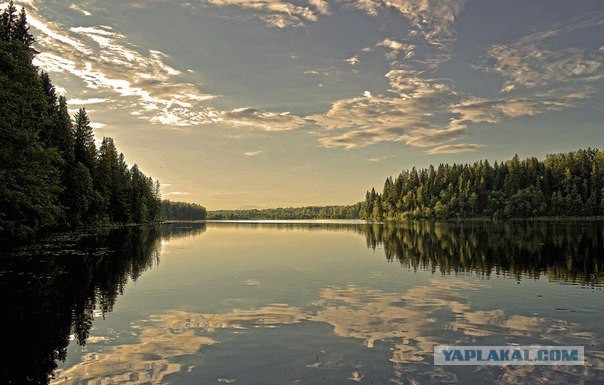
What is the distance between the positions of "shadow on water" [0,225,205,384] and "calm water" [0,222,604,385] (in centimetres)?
8

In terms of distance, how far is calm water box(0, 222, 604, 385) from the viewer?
1298 cm

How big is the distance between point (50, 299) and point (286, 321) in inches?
494

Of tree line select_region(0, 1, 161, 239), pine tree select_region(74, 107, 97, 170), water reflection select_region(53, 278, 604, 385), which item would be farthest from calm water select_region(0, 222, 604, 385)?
pine tree select_region(74, 107, 97, 170)

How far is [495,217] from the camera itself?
195125mm

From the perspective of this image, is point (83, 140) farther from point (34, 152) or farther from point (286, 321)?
point (286, 321)

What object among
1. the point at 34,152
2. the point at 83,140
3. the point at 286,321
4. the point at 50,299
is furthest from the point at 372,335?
the point at 83,140

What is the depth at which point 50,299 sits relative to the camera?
22031mm

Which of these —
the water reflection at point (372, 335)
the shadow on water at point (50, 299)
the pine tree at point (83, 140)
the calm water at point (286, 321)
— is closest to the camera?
the water reflection at point (372, 335)

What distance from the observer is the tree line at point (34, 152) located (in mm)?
35438

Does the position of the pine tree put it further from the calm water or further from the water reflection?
the water reflection

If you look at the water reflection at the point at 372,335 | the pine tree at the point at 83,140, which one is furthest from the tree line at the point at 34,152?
the water reflection at the point at 372,335

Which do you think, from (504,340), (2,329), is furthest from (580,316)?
(2,329)

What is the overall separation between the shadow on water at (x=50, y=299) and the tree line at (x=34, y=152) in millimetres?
5499

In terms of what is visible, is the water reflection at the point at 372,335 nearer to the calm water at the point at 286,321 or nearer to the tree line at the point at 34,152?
the calm water at the point at 286,321
